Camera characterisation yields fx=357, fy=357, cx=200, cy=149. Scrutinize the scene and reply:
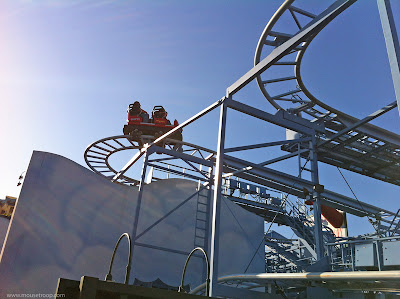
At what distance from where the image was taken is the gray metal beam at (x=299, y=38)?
8.68 metres

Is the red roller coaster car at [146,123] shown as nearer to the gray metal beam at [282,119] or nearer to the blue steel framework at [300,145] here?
the blue steel framework at [300,145]

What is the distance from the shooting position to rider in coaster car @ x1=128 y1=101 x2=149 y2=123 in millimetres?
22486

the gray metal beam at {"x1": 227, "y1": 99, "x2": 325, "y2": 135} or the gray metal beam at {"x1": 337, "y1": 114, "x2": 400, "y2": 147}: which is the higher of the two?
the gray metal beam at {"x1": 337, "y1": 114, "x2": 400, "y2": 147}

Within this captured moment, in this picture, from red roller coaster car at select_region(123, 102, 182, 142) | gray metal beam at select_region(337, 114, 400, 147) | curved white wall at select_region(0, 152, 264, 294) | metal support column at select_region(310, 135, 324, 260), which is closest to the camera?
metal support column at select_region(310, 135, 324, 260)

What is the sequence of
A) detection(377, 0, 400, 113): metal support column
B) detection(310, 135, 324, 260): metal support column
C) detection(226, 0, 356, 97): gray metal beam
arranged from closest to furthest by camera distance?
detection(377, 0, 400, 113): metal support column, detection(226, 0, 356, 97): gray metal beam, detection(310, 135, 324, 260): metal support column

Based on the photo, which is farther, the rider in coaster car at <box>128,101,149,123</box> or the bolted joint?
the rider in coaster car at <box>128,101,149,123</box>

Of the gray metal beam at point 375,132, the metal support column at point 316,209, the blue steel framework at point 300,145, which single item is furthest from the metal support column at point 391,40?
the gray metal beam at point 375,132

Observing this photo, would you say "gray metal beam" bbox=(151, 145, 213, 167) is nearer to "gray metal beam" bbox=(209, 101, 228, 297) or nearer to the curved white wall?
the curved white wall

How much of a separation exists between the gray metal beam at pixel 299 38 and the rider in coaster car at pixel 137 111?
11380 millimetres

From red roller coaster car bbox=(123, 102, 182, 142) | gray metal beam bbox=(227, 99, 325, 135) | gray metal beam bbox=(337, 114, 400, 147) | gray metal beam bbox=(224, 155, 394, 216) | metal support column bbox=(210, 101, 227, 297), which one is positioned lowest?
metal support column bbox=(210, 101, 227, 297)

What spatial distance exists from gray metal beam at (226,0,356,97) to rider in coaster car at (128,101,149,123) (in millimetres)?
11380

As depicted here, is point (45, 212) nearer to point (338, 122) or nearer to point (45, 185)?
point (45, 185)

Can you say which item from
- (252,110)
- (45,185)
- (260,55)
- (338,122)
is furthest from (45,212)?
(338,122)

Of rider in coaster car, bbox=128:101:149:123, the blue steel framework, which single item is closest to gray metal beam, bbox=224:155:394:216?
the blue steel framework
